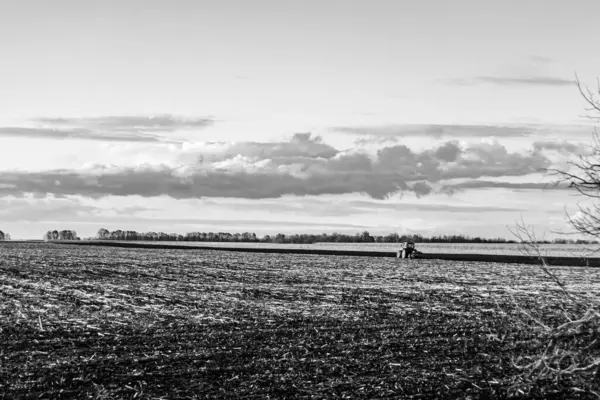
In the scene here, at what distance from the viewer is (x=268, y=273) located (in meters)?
52.2

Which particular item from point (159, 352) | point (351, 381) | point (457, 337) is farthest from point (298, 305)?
point (351, 381)

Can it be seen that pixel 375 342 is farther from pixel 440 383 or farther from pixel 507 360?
pixel 440 383

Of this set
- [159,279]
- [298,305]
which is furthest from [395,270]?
[298,305]

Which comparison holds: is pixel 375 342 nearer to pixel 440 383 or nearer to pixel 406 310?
pixel 440 383

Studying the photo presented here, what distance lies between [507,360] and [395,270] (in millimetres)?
38635

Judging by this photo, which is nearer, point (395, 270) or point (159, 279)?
point (159, 279)

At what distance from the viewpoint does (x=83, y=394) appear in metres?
15.1

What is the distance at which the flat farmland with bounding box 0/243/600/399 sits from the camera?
15.9 m

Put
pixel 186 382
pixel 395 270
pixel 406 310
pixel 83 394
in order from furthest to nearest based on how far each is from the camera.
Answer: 1. pixel 395 270
2. pixel 406 310
3. pixel 186 382
4. pixel 83 394

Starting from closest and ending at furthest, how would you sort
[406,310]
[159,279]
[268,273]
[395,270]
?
[406,310], [159,279], [268,273], [395,270]

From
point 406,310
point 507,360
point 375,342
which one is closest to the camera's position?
point 507,360

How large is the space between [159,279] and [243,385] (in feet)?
101

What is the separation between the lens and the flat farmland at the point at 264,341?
15.9m

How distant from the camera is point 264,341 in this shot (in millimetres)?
21391
